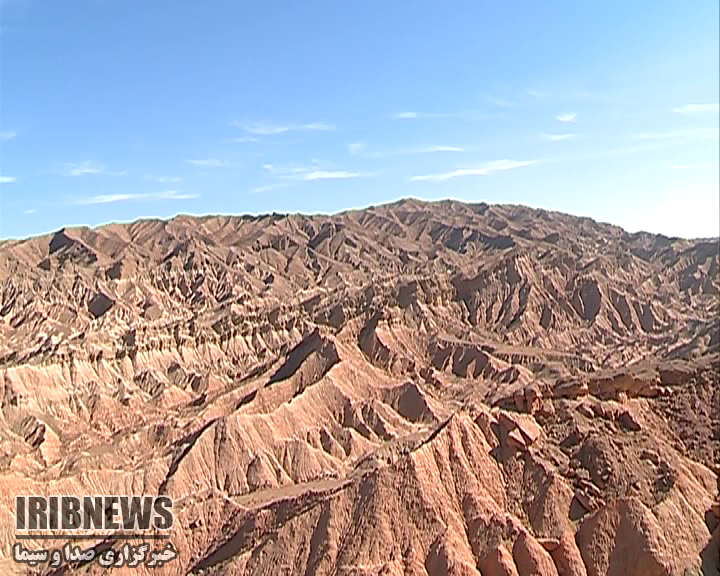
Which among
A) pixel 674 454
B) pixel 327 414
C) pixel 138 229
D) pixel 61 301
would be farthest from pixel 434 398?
pixel 138 229

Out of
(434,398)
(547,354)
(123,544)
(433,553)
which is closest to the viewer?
(433,553)

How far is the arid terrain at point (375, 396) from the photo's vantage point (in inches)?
1160

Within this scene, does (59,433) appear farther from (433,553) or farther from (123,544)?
(433,553)

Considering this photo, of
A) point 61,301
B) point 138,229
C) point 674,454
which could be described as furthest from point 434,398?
point 138,229

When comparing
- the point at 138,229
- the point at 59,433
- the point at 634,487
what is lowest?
the point at 59,433

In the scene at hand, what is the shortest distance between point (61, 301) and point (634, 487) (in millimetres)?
84799

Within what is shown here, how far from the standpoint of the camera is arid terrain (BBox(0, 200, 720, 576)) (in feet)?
96.7

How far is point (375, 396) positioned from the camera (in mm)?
56375

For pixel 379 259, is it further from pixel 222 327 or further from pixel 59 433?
pixel 59 433

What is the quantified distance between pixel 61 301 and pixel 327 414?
60.4m

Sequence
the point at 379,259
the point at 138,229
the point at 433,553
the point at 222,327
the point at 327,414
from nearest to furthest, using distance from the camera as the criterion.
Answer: the point at 433,553, the point at 327,414, the point at 222,327, the point at 379,259, the point at 138,229

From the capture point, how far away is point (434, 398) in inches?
2282

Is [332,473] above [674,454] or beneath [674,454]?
Result: beneath

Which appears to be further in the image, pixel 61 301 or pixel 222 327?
pixel 61 301
